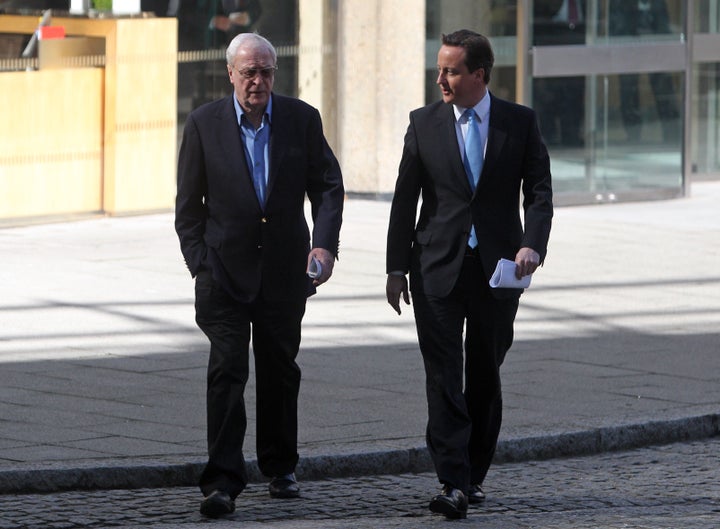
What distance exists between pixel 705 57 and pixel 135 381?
13686mm

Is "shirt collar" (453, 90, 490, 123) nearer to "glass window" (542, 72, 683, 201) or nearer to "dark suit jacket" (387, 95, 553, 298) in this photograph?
"dark suit jacket" (387, 95, 553, 298)

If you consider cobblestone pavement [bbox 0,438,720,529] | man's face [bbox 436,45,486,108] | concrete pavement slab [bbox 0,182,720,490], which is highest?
man's face [bbox 436,45,486,108]

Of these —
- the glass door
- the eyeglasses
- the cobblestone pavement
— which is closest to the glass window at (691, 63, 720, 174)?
the glass door

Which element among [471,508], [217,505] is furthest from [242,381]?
[471,508]

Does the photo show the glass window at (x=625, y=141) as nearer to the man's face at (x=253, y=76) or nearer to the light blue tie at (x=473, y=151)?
the light blue tie at (x=473, y=151)

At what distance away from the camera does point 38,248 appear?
44.7 ft

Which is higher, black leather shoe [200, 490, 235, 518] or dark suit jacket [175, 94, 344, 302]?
dark suit jacket [175, 94, 344, 302]

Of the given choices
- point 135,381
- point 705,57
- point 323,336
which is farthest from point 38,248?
point 705,57

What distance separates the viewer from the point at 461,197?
6.18 m

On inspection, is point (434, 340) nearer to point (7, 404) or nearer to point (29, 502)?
point (29, 502)

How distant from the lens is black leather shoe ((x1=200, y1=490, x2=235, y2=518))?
6.06 m

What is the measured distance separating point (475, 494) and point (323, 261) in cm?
103

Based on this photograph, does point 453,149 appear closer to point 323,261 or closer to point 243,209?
point 323,261

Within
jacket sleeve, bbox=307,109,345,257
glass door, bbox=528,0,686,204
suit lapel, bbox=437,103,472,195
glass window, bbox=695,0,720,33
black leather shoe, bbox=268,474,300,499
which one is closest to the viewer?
suit lapel, bbox=437,103,472,195
